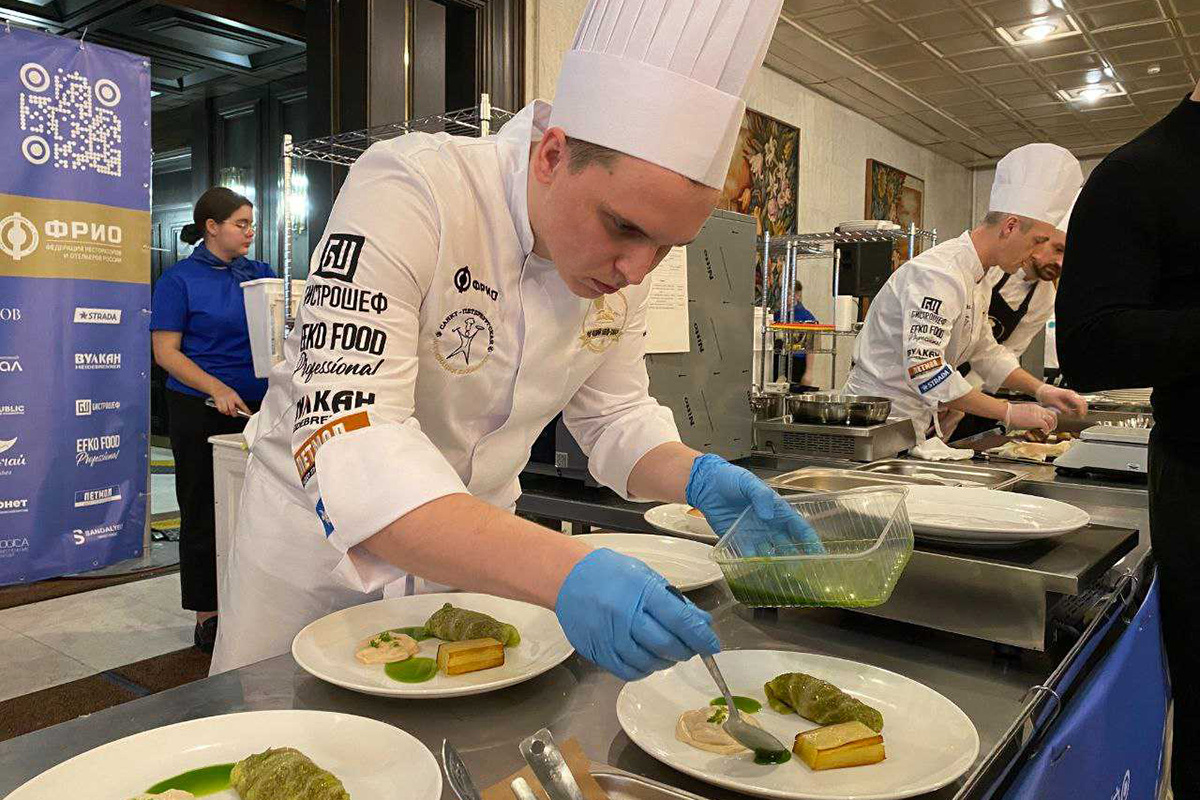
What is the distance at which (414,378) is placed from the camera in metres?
1.07

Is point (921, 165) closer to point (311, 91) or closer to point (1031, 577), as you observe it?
point (311, 91)

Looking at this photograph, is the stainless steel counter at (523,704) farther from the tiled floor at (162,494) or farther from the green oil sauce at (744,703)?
the tiled floor at (162,494)

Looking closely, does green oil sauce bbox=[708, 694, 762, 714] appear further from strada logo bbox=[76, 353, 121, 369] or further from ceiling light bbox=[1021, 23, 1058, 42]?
ceiling light bbox=[1021, 23, 1058, 42]

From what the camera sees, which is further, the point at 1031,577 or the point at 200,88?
the point at 200,88

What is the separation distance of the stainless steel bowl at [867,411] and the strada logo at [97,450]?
10.3 feet

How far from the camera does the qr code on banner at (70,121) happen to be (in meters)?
3.46

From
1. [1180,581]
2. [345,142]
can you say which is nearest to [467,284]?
[1180,581]

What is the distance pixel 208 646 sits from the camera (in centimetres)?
347

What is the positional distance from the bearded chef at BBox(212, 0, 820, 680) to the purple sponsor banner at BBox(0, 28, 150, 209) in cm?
280

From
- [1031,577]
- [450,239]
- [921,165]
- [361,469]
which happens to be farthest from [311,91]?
[921,165]

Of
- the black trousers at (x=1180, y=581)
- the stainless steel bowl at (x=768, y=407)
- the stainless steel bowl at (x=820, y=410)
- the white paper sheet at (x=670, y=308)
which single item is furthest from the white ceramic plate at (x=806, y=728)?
the stainless steel bowl at (x=768, y=407)

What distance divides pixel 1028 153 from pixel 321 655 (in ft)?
9.53

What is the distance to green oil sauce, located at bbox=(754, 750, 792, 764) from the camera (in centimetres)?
82

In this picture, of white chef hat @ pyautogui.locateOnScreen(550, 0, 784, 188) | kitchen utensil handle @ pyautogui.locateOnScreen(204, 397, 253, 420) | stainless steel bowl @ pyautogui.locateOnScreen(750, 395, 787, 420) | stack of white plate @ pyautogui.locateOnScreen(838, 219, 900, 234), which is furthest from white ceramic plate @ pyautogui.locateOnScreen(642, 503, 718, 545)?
stack of white plate @ pyautogui.locateOnScreen(838, 219, 900, 234)
